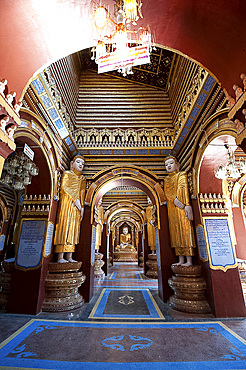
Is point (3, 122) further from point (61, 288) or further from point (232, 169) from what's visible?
point (61, 288)

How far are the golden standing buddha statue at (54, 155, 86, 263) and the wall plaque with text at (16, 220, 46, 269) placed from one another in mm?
500

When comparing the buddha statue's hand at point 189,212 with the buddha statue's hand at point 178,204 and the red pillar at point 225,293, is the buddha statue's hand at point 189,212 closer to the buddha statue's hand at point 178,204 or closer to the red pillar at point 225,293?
the buddha statue's hand at point 178,204

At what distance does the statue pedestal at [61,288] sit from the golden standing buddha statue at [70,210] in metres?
0.26

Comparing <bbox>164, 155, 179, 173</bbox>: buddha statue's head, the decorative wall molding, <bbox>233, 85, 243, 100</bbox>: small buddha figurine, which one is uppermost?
the decorative wall molding

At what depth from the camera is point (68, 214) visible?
18.1ft

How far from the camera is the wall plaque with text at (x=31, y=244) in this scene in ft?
15.3

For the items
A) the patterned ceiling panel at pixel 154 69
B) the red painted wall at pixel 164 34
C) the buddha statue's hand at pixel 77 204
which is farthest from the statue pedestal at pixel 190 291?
the patterned ceiling panel at pixel 154 69

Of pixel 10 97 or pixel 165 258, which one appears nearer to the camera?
pixel 10 97

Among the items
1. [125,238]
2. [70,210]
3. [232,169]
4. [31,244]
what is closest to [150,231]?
[70,210]

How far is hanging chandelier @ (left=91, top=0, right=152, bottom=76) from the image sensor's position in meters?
2.66

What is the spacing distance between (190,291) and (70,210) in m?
3.94

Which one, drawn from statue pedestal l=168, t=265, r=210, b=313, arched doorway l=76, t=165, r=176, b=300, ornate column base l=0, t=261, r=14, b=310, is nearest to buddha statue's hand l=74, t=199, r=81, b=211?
arched doorway l=76, t=165, r=176, b=300

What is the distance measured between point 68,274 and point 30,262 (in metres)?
1.03

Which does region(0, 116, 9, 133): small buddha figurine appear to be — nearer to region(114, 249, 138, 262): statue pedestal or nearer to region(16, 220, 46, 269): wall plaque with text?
region(16, 220, 46, 269): wall plaque with text
